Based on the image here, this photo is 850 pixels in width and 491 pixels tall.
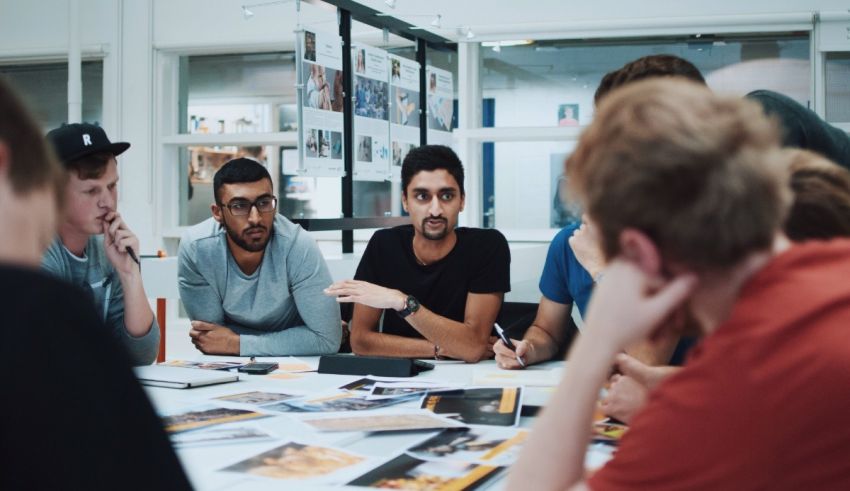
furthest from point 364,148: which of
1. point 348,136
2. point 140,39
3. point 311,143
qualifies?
point 140,39

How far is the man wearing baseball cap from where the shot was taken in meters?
2.51

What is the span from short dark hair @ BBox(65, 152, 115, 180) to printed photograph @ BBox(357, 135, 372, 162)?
71.5 inches

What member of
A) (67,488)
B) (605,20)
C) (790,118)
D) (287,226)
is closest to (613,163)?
(67,488)

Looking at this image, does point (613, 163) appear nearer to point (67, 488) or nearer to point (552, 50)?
point (67, 488)

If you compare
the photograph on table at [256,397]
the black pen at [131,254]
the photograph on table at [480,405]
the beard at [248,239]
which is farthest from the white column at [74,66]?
the photograph on table at [480,405]

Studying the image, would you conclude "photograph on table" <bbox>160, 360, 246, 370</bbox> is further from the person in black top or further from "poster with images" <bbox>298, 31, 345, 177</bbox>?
the person in black top

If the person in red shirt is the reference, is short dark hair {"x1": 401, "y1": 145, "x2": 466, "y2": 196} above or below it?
above

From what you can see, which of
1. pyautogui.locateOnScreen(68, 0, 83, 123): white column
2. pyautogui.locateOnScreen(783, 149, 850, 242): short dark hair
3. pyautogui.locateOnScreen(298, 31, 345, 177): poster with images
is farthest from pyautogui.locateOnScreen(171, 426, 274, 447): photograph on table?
pyautogui.locateOnScreen(68, 0, 83, 123): white column

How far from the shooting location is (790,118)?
1875mm

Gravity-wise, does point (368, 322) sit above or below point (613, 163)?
below

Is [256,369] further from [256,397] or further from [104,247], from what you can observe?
[104,247]

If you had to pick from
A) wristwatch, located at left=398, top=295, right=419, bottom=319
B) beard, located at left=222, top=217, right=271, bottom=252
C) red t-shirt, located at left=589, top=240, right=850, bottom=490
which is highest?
beard, located at left=222, top=217, right=271, bottom=252

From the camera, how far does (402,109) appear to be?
189 inches

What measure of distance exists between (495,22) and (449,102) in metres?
0.78
